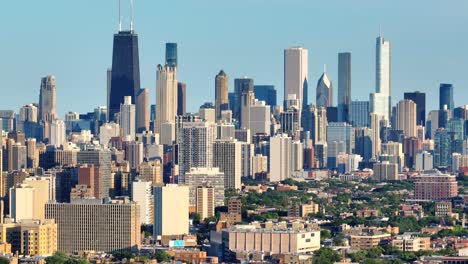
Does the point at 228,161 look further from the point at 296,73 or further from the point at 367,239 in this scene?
the point at 296,73

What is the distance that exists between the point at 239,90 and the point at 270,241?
85043mm

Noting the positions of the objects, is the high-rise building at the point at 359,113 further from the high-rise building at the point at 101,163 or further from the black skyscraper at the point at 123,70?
the high-rise building at the point at 101,163

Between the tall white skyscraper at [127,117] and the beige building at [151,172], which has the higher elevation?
the tall white skyscraper at [127,117]

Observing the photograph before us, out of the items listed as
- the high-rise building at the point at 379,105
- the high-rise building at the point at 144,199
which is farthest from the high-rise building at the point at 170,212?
the high-rise building at the point at 379,105

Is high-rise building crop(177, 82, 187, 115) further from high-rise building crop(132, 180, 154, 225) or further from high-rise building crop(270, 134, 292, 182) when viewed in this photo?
high-rise building crop(132, 180, 154, 225)

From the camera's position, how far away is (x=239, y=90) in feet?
478

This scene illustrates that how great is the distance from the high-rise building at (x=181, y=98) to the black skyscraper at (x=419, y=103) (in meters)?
23.2

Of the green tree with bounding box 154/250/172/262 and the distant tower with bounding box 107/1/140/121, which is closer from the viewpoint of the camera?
the green tree with bounding box 154/250/172/262

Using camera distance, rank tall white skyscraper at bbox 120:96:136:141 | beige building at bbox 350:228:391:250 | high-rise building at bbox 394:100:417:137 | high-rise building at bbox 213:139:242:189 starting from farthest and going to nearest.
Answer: high-rise building at bbox 394:100:417:137 < tall white skyscraper at bbox 120:96:136:141 < high-rise building at bbox 213:139:242:189 < beige building at bbox 350:228:391:250

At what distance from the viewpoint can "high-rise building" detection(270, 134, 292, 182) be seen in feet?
376

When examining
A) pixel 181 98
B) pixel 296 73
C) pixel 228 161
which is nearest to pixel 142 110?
pixel 181 98

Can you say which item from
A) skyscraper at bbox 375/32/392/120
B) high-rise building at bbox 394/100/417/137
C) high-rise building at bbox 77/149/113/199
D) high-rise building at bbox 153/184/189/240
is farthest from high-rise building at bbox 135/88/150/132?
high-rise building at bbox 153/184/189/240

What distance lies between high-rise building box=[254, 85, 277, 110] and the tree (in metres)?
101

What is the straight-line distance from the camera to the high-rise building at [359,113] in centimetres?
15750
